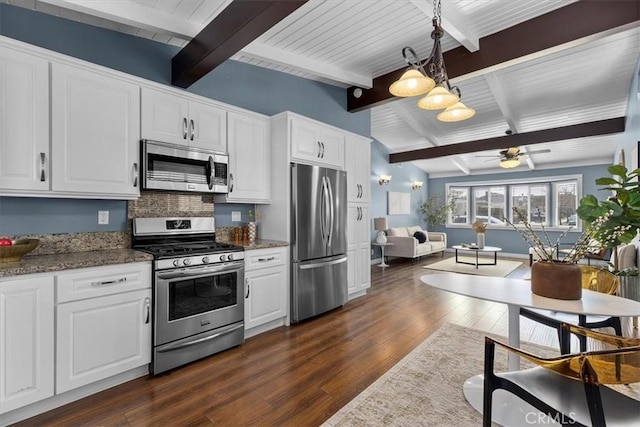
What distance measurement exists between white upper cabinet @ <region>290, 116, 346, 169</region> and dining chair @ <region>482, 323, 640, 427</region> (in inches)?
107

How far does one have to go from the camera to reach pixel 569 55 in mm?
4016

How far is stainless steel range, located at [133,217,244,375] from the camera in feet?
7.72

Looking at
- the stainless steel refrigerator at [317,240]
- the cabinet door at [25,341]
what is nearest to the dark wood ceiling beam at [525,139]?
the stainless steel refrigerator at [317,240]

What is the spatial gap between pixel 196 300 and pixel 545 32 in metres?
4.20

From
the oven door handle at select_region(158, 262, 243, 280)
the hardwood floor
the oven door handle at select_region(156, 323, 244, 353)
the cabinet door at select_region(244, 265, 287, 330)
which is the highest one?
the oven door handle at select_region(158, 262, 243, 280)

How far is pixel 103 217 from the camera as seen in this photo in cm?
266

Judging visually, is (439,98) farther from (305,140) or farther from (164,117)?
(164,117)

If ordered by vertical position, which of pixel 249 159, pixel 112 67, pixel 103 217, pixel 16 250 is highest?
pixel 112 67

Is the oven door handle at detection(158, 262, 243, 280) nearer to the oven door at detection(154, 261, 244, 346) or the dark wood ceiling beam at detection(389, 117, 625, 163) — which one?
the oven door at detection(154, 261, 244, 346)

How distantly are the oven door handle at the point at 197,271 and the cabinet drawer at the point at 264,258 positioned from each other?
133mm

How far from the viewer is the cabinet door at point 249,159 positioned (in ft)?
10.7

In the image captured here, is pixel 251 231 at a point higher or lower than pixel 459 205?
lower

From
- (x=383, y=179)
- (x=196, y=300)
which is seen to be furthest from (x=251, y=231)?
(x=383, y=179)

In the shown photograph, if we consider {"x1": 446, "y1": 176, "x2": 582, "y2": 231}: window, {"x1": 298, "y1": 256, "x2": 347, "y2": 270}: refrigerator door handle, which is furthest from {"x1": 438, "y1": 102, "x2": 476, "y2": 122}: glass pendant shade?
{"x1": 446, "y1": 176, "x2": 582, "y2": 231}: window
